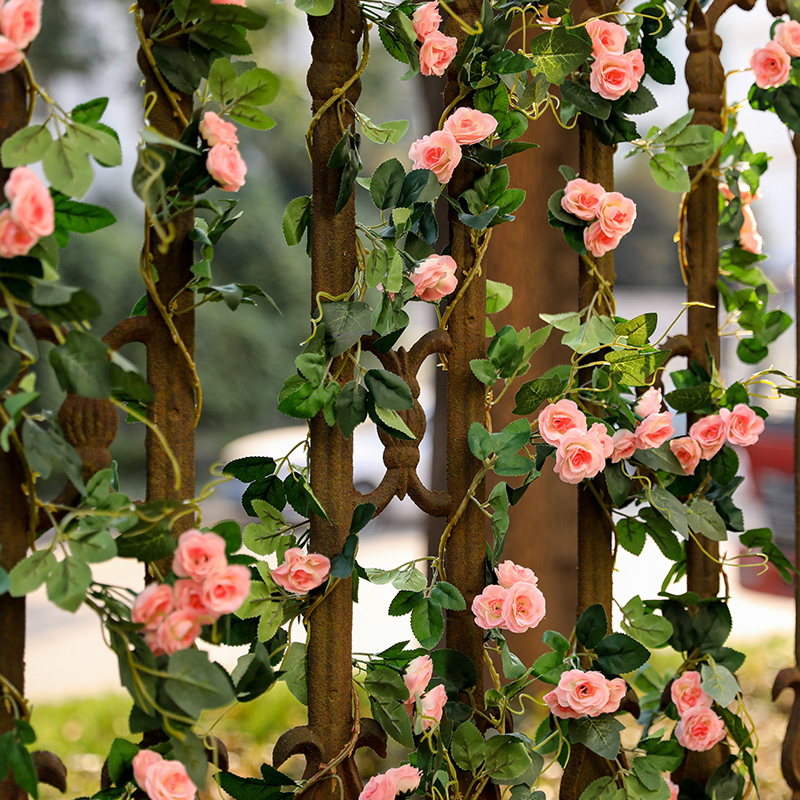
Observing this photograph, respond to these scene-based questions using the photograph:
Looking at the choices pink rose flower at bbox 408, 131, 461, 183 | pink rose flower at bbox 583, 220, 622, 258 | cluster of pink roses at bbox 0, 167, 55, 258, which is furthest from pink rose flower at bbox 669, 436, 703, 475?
cluster of pink roses at bbox 0, 167, 55, 258

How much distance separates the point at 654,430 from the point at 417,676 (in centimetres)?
45

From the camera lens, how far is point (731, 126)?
1.25 metres

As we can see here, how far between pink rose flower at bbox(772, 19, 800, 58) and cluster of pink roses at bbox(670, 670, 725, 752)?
949 mm

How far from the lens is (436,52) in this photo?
3.14 feet

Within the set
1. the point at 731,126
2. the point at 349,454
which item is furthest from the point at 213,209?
the point at 731,126

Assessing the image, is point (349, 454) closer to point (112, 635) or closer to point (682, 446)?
point (112, 635)

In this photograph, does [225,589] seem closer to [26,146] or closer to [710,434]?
[26,146]

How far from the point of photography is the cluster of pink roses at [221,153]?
31.3 inches

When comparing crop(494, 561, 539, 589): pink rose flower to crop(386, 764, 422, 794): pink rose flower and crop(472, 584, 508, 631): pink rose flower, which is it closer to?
crop(472, 584, 508, 631): pink rose flower

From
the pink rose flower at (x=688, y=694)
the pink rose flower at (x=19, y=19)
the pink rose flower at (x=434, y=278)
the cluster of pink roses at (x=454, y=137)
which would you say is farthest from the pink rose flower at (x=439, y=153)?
the pink rose flower at (x=688, y=694)

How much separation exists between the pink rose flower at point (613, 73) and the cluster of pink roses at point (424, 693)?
0.77 meters

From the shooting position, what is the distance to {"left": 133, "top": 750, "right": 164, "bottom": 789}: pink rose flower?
2.60 ft

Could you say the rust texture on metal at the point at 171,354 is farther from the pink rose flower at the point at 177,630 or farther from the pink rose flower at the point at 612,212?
the pink rose flower at the point at 612,212

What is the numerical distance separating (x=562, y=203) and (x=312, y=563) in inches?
22.8
